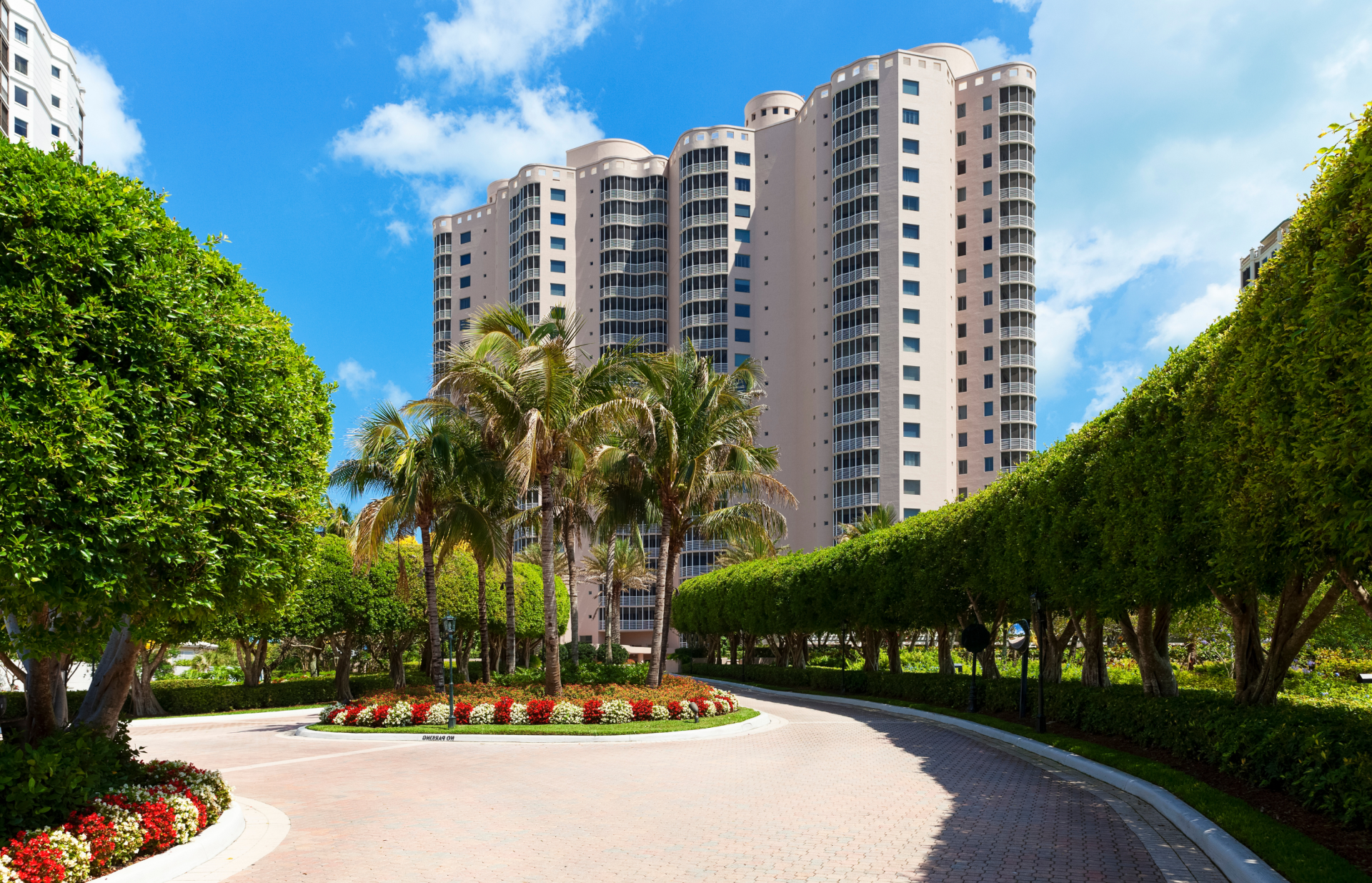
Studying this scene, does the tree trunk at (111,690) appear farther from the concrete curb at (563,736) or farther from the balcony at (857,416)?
the balcony at (857,416)

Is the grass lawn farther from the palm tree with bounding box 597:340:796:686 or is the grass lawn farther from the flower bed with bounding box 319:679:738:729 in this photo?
the palm tree with bounding box 597:340:796:686

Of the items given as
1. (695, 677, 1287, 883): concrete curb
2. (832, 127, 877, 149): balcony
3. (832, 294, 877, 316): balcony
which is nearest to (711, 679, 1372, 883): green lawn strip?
(695, 677, 1287, 883): concrete curb

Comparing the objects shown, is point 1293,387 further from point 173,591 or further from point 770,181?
point 770,181

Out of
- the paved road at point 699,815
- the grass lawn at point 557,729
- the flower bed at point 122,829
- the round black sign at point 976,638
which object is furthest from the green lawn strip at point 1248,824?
the flower bed at point 122,829

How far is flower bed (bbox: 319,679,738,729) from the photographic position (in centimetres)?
2381

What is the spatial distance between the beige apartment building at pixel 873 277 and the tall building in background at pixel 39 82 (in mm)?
36132

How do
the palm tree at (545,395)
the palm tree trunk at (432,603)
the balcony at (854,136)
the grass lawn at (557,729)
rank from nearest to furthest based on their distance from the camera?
the grass lawn at (557,729)
the palm tree at (545,395)
the palm tree trunk at (432,603)
the balcony at (854,136)

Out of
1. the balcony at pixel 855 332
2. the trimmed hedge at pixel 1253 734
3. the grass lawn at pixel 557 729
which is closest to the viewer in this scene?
the trimmed hedge at pixel 1253 734

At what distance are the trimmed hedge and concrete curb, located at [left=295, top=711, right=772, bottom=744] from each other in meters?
7.90

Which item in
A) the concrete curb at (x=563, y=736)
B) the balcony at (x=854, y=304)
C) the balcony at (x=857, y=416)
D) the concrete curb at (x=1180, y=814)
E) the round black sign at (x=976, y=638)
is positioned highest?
the balcony at (x=854, y=304)

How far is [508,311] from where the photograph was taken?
27453 millimetres

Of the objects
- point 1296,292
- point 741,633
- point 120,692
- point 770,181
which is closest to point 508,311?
point 120,692

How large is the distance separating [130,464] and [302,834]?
17.0 ft

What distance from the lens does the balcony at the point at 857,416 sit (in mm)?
82062
